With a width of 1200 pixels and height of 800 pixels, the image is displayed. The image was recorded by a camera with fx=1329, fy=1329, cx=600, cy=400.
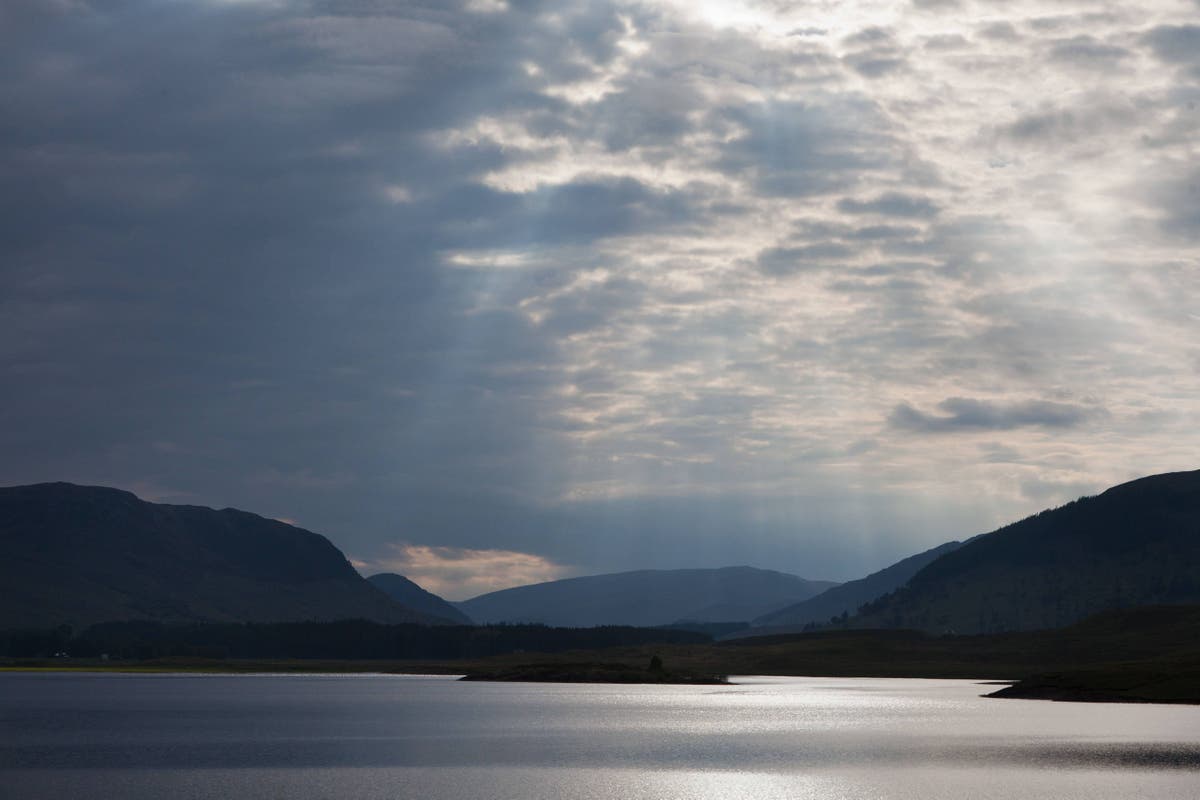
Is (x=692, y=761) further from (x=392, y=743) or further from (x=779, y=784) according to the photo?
(x=392, y=743)

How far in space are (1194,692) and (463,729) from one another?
10103cm

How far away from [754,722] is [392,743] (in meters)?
50.1

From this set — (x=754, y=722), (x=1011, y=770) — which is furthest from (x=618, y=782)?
(x=754, y=722)

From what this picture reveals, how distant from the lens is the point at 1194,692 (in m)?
176

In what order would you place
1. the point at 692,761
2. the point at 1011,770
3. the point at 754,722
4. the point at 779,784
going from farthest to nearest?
the point at 754,722
the point at 692,761
the point at 1011,770
the point at 779,784

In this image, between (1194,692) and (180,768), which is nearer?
(180,768)

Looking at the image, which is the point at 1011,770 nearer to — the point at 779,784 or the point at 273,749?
the point at 779,784

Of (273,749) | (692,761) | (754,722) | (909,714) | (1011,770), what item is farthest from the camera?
(909,714)

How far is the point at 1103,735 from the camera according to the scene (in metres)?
123

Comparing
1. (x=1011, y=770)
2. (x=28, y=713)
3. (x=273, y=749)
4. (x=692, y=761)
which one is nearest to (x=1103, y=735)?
(x=1011, y=770)

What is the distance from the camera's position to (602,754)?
351 feet

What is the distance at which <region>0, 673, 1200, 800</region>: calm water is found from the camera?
80.4m

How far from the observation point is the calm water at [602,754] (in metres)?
80.4

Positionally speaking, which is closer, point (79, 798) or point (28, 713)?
point (79, 798)
